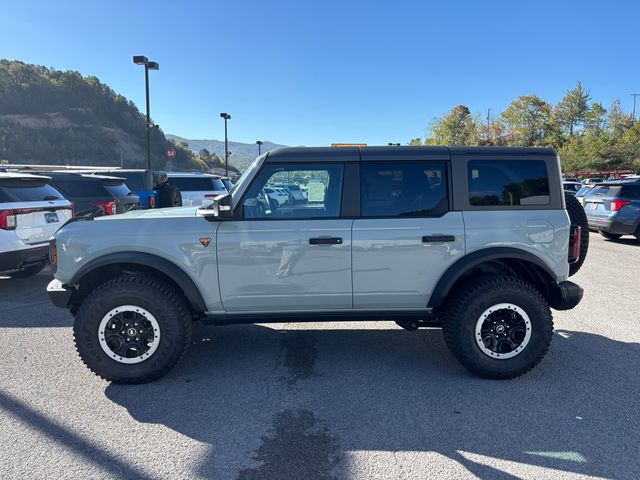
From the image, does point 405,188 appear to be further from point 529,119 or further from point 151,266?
point 529,119

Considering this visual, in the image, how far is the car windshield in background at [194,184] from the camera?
14.5 metres

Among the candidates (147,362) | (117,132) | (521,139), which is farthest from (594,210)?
(117,132)

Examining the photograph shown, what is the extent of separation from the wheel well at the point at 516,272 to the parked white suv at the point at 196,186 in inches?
449

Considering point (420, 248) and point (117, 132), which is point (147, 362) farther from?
point (117, 132)

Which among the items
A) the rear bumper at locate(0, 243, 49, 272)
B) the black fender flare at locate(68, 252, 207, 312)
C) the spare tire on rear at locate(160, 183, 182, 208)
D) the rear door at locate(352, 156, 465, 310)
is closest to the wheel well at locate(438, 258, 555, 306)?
the rear door at locate(352, 156, 465, 310)

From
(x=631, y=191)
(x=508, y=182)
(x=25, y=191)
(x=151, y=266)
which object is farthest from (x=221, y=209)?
(x=631, y=191)

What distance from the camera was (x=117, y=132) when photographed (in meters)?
78.8

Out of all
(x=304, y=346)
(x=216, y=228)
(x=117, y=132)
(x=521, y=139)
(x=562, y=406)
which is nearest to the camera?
(x=562, y=406)

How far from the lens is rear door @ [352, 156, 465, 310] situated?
3566 mm

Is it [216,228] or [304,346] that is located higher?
[216,228]

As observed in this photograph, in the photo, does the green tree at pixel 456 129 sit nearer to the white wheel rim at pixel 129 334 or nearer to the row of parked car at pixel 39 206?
the row of parked car at pixel 39 206

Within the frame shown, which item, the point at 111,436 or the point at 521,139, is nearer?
the point at 111,436

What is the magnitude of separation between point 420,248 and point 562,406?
155 centimetres

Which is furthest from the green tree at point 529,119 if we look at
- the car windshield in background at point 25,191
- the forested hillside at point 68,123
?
the car windshield in background at point 25,191
